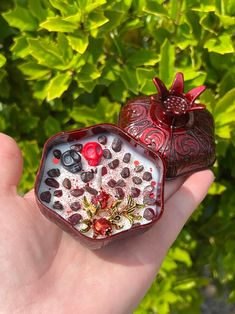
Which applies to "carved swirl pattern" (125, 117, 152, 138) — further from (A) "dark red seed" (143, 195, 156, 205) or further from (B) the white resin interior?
(A) "dark red seed" (143, 195, 156, 205)

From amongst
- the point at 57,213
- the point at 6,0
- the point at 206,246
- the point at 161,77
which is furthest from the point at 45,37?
the point at 206,246

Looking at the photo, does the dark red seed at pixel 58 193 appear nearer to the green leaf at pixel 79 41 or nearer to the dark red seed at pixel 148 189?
the dark red seed at pixel 148 189

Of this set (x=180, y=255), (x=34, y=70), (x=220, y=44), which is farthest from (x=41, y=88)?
(x=180, y=255)

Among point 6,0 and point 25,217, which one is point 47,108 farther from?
point 25,217

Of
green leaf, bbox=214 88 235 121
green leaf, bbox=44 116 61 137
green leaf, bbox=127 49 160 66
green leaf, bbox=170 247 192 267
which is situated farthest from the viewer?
green leaf, bbox=170 247 192 267

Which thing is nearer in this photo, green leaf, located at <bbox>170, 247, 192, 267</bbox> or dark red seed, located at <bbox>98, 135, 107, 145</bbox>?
dark red seed, located at <bbox>98, 135, 107, 145</bbox>

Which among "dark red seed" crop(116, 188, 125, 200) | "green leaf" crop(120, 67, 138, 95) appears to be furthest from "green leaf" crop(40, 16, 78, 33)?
"dark red seed" crop(116, 188, 125, 200)
